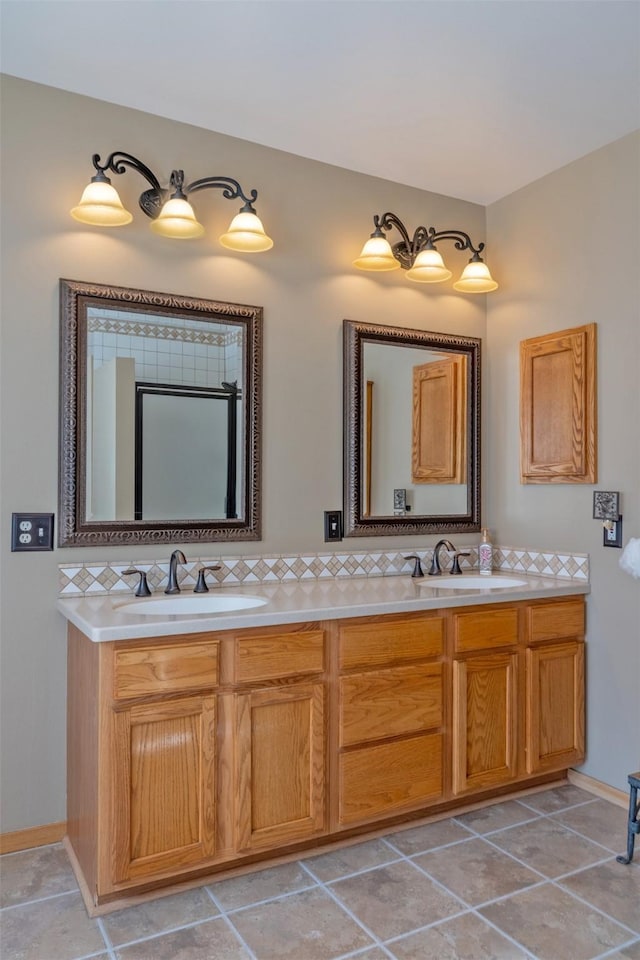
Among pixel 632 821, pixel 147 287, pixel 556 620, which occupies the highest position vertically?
pixel 147 287

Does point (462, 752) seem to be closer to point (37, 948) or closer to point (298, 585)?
point (298, 585)

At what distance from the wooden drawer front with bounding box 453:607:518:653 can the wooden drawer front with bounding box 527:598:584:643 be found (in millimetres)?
97

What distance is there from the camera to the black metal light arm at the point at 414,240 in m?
3.03

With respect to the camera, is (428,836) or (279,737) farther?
(428,836)

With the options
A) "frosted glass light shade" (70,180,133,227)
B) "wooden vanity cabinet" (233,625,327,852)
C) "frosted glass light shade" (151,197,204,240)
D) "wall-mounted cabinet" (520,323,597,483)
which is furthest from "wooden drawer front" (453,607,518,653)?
"frosted glass light shade" (70,180,133,227)

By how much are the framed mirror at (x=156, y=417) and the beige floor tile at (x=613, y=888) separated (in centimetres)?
157

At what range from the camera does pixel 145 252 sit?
255 cm

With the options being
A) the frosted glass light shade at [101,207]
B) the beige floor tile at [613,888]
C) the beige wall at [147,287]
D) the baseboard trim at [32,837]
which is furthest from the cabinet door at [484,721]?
the frosted glass light shade at [101,207]

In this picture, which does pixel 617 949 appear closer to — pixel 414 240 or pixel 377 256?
pixel 377 256

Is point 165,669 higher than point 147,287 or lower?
lower

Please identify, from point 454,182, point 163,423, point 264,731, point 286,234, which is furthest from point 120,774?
point 454,182

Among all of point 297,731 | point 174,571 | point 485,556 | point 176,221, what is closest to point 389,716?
point 297,731

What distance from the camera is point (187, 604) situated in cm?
240

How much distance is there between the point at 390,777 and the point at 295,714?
45 centimetres
